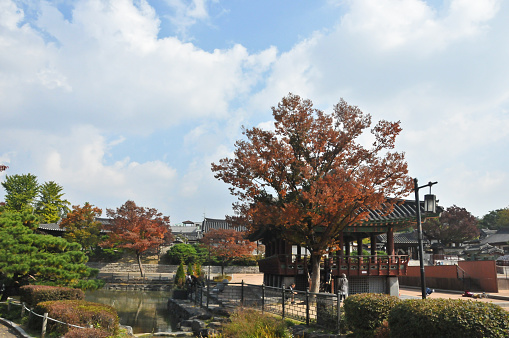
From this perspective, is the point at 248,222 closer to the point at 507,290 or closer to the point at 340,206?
the point at 340,206

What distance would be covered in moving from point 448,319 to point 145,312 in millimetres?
23755

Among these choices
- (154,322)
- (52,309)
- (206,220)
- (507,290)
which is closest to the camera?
(52,309)

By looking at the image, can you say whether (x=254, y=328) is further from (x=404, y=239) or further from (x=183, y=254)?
(x=404, y=239)

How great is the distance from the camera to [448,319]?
776 centimetres

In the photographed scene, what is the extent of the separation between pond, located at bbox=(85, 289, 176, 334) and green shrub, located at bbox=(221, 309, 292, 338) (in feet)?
29.1

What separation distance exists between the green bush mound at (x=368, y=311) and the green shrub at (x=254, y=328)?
230 centimetres

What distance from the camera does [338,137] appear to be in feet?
62.9

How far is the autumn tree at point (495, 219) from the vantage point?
8244 cm

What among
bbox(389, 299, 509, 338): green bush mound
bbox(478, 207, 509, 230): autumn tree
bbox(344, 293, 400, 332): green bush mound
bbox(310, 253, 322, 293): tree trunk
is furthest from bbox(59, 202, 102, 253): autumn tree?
bbox(478, 207, 509, 230): autumn tree

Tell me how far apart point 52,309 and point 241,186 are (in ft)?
32.3

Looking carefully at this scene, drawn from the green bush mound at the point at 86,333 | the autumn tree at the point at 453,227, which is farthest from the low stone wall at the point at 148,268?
the green bush mound at the point at 86,333

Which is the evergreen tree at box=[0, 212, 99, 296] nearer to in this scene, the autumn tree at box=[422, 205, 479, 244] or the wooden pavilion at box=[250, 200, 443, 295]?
the wooden pavilion at box=[250, 200, 443, 295]

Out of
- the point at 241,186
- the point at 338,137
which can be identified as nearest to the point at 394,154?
the point at 338,137

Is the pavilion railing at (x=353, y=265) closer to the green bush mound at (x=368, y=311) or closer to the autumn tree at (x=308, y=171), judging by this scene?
the autumn tree at (x=308, y=171)
